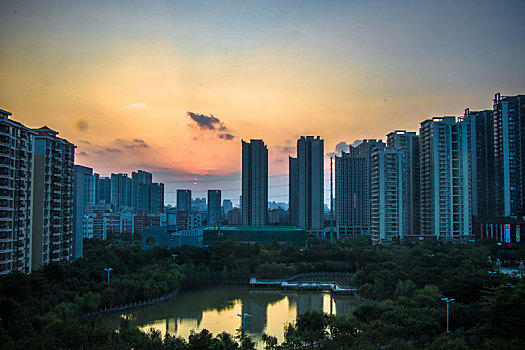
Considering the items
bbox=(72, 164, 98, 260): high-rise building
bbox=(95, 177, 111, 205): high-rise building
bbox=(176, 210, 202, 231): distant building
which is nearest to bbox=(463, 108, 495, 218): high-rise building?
bbox=(176, 210, 202, 231): distant building

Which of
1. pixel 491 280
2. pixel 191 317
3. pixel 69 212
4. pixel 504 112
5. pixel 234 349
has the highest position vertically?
pixel 504 112

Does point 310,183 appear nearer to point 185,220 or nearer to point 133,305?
point 185,220

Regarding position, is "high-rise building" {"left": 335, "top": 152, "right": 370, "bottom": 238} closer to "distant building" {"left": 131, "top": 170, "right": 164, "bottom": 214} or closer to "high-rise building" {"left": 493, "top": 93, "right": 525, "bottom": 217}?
"high-rise building" {"left": 493, "top": 93, "right": 525, "bottom": 217}

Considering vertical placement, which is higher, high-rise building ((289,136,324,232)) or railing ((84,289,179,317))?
high-rise building ((289,136,324,232))

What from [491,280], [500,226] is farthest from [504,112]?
[491,280]

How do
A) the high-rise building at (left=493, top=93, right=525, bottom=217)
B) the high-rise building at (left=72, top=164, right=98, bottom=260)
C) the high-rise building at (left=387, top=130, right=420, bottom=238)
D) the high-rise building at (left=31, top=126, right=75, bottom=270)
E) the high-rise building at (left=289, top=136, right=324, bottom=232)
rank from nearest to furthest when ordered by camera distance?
the high-rise building at (left=31, top=126, right=75, bottom=270)
the high-rise building at (left=72, top=164, right=98, bottom=260)
the high-rise building at (left=387, top=130, right=420, bottom=238)
the high-rise building at (left=493, top=93, right=525, bottom=217)
the high-rise building at (left=289, top=136, right=324, bottom=232)

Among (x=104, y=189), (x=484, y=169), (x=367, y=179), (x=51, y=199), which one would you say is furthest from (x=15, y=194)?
(x=104, y=189)

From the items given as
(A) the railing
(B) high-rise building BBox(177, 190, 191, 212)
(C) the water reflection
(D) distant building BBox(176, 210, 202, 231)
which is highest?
(B) high-rise building BBox(177, 190, 191, 212)

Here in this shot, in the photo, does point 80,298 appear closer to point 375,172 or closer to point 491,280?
point 491,280
